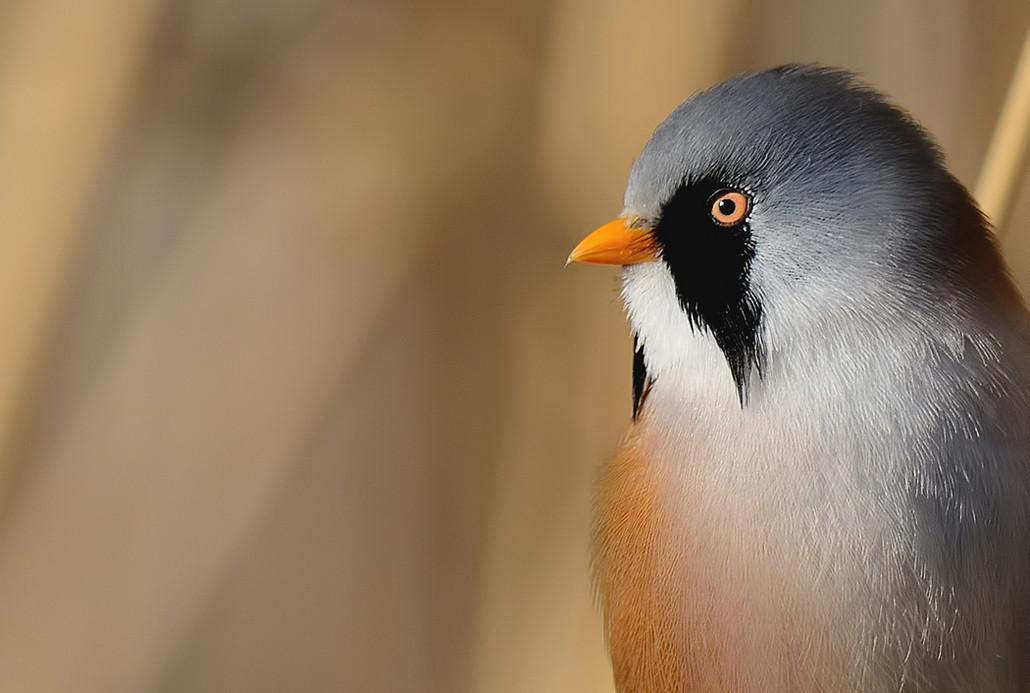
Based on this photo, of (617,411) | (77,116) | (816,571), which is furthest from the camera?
(617,411)

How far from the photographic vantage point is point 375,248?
1156mm

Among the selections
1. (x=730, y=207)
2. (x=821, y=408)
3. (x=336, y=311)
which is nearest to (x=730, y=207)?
(x=730, y=207)

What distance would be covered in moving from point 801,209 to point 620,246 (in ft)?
0.39

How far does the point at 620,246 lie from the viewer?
67 centimetres

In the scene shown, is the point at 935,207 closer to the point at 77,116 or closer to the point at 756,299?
the point at 756,299

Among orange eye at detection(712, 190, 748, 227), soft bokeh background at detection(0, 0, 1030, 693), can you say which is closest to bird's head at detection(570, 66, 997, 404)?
orange eye at detection(712, 190, 748, 227)

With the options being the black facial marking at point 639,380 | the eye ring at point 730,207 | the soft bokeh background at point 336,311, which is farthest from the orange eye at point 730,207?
the soft bokeh background at point 336,311

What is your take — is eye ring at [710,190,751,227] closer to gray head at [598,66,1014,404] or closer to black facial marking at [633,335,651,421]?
gray head at [598,66,1014,404]

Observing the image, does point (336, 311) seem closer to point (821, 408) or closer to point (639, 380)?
point (639, 380)

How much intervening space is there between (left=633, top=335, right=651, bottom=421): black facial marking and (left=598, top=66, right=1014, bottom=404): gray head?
0.07m

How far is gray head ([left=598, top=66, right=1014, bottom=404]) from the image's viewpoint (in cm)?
61

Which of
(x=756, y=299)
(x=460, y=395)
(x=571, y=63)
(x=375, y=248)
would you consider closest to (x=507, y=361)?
(x=460, y=395)

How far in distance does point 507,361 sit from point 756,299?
0.57 m

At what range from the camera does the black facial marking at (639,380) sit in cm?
72
